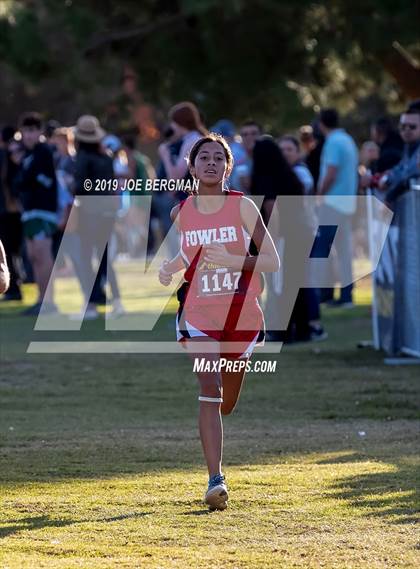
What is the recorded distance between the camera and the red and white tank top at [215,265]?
7043mm

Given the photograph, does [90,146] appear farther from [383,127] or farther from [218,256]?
[218,256]

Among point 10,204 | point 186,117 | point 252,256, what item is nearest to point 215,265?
point 252,256

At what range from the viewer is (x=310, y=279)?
14359 millimetres

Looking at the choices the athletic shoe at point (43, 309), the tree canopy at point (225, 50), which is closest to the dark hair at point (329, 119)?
the athletic shoe at point (43, 309)

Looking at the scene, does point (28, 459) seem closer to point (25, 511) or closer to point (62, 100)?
point (25, 511)

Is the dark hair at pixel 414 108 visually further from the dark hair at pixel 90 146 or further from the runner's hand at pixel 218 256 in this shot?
the runner's hand at pixel 218 256

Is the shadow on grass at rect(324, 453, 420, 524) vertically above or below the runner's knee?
below

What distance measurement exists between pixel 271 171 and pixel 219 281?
6.53 m

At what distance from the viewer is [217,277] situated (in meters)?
7.05

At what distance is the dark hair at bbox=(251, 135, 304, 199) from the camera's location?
13.4 metres

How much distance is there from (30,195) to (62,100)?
25712 mm

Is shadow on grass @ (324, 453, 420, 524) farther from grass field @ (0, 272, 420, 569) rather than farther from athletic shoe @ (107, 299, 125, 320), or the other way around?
athletic shoe @ (107, 299, 125, 320)

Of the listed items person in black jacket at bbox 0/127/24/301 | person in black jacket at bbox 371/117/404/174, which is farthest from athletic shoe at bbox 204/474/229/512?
person in black jacket at bbox 0/127/24/301

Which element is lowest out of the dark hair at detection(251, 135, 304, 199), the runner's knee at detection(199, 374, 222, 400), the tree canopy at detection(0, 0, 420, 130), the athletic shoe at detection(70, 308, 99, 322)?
the athletic shoe at detection(70, 308, 99, 322)
